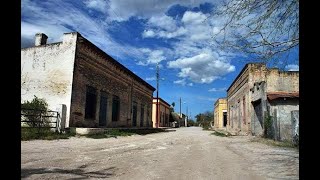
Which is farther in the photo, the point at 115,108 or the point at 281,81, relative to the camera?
the point at 115,108

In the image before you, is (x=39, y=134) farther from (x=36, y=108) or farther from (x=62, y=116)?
(x=36, y=108)

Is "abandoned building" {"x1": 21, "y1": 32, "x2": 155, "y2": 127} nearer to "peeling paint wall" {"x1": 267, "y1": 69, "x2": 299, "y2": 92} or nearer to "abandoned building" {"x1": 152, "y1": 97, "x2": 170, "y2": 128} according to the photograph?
"peeling paint wall" {"x1": 267, "y1": 69, "x2": 299, "y2": 92}

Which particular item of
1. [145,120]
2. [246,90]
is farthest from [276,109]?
[145,120]

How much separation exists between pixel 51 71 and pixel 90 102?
3.26m

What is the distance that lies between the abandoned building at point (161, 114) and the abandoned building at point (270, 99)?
2077cm

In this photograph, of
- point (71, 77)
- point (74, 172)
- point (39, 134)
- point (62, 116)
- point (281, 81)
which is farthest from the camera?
point (281, 81)

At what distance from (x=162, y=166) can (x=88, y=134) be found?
987 centimetres

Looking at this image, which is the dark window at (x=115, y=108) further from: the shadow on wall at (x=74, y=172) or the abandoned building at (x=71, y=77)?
the shadow on wall at (x=74, y=172)

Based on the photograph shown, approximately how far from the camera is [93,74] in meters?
19.5

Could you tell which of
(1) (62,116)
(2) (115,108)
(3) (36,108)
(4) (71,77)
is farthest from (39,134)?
(2) (115,108)

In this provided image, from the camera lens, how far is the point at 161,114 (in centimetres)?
5150

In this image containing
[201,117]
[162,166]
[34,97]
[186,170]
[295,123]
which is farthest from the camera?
[201,117]

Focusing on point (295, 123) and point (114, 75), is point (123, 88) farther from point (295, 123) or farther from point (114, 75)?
point (295, 123)

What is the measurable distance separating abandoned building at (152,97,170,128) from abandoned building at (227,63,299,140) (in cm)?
2077
